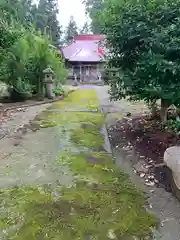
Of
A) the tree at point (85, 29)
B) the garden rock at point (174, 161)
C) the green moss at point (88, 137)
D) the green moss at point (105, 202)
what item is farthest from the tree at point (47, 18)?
the garden rock at point (174, 161)

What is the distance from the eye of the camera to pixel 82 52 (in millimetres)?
27516

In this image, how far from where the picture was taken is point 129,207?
8.96ft

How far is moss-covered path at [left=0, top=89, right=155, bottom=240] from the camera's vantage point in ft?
7.62

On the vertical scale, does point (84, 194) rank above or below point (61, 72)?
below

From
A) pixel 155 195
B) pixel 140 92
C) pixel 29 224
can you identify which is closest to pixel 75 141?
pixel 140 92

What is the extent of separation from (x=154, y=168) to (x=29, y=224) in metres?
1.97

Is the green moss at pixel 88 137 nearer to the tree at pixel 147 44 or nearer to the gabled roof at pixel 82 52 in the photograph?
the tree at pixel 147 44

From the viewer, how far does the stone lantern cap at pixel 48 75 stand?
1115 cm

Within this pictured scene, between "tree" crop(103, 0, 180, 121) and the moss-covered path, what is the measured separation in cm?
130

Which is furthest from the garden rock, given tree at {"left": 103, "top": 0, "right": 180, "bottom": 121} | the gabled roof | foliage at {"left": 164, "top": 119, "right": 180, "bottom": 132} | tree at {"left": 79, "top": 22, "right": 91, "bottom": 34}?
tree at {"left": 79, "top": 22, "right": 91, "bottom": 34}

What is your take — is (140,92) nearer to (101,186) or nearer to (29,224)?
(101,186)

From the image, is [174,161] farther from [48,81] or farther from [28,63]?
[48,81]

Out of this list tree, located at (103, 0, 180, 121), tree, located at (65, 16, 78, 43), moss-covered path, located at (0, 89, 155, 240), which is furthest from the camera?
tree, located at (65, 16, 78, 43)

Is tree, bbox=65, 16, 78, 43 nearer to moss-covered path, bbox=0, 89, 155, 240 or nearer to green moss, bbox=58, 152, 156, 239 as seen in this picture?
moss-covered path, bbox=0, 89, 155, 240
